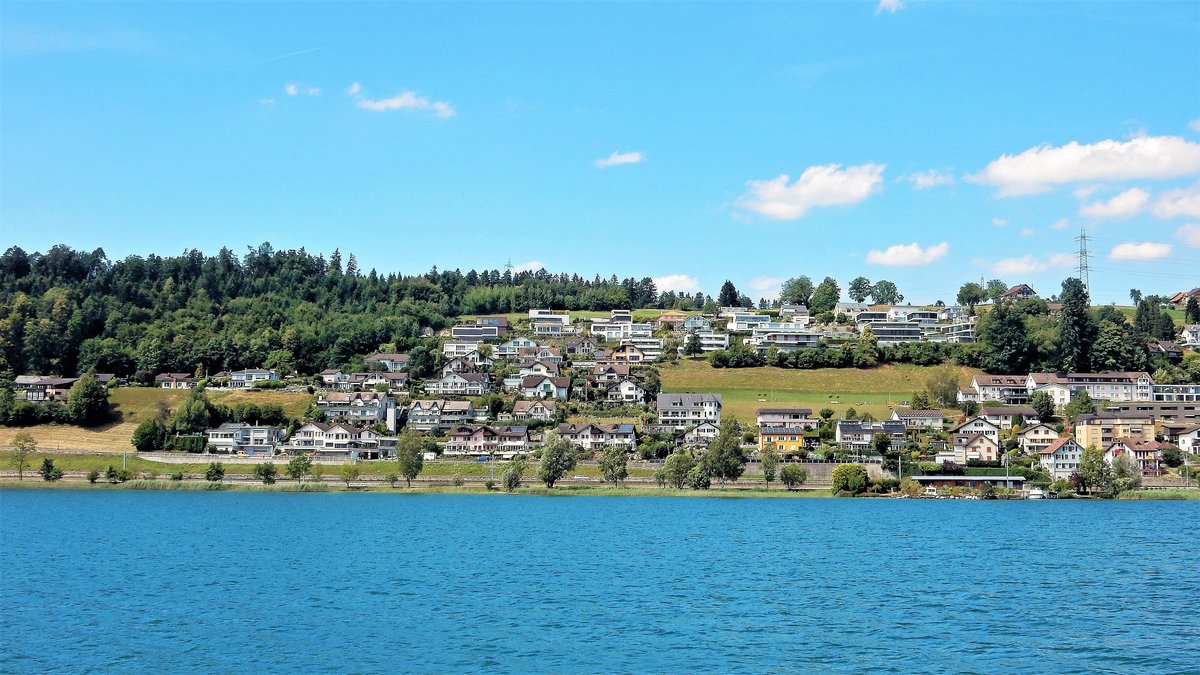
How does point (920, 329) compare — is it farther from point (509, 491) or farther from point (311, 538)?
point (311, 538)

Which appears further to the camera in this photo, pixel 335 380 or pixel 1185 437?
pixel 335 380

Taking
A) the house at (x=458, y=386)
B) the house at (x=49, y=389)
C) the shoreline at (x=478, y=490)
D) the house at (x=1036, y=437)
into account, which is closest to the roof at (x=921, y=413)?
the house at (x=1036, y=437)

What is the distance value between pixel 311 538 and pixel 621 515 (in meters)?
16.9

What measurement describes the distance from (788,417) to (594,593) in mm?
61130

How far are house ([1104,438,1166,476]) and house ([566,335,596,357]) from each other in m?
57.0

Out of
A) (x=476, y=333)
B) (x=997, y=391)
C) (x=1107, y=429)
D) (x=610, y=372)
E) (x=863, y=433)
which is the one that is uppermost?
(x=476, y=333)

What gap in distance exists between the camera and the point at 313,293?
141000 mm

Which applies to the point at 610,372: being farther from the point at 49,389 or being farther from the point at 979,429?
the point at 49,389

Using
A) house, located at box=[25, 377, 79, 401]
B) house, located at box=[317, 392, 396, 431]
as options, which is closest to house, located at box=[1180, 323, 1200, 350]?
house, located at box=[317, 392, 396, 431]

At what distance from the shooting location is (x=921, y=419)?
8681cm

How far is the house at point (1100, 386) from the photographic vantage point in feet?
321

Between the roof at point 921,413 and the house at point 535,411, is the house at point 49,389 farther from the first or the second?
the roof at point 921,413

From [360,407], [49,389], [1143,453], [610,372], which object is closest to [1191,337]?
[1143,453]

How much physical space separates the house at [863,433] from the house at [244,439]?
1826 inches
